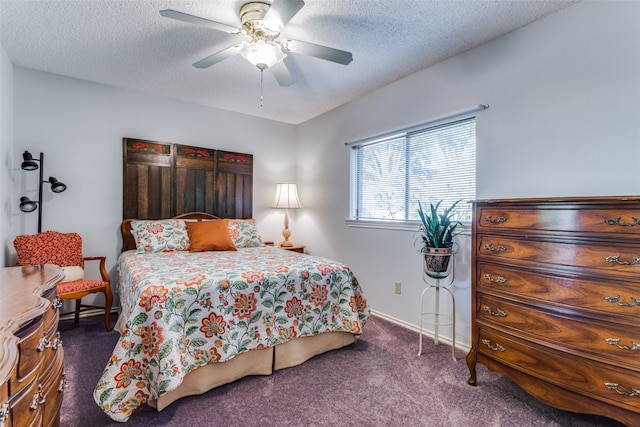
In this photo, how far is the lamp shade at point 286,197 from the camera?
14.2 ft

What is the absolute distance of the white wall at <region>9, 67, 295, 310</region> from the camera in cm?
292

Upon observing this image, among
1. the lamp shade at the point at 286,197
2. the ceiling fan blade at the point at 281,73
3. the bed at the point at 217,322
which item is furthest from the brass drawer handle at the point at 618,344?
the lamp shade at the point at 286,197

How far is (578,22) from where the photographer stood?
6.32 ft

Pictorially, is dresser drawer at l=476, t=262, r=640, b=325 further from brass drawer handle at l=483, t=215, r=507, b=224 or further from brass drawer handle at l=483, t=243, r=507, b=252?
brass drawer handle at l=483, t=215, r=507, b=224

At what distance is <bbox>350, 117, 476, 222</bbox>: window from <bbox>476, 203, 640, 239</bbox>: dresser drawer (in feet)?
2.44

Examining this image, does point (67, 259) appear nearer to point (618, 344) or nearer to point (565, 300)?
point (565, 300)

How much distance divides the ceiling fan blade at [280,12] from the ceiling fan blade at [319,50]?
7.4 inches

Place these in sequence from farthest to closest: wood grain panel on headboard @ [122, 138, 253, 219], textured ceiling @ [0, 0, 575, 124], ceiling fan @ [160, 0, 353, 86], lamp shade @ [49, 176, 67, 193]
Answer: wood grain panel on headboard @ [122, 138, 253, 219] < lamp shade @ [49, 176, 67, 193] < textured ceiling @ [0, 0, 575, 124] < ceiling fan @ [160, 0, 353, 86]

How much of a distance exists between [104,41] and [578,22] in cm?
337

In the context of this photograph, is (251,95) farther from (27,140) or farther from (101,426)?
(101,426)

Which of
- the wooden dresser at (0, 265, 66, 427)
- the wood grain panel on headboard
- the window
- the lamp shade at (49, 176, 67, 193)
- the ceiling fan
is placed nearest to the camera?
the wooden dresser at (0, 265, 66, 427)

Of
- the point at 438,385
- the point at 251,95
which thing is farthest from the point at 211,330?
the point at 251,95

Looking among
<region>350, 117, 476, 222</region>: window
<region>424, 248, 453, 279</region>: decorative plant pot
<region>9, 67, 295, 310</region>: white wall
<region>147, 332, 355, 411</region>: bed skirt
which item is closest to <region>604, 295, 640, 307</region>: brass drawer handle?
<region>424, 248, 453, 279</region>: decorative plant pot

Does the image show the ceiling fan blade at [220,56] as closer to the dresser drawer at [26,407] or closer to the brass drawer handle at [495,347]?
the dresser drawer at [26,407]
